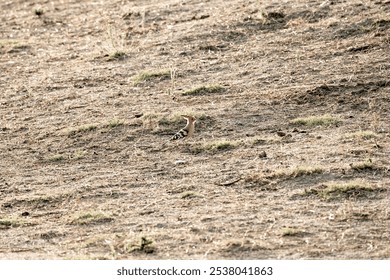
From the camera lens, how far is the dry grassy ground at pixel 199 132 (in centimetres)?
761

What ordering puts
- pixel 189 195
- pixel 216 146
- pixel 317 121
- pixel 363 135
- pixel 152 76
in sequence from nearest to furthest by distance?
pixel 189 195, pixel 363 135, pixel 216 146, pixel 317 121, pixel 152 76

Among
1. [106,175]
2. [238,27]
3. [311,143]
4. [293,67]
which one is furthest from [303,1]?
[106,175]

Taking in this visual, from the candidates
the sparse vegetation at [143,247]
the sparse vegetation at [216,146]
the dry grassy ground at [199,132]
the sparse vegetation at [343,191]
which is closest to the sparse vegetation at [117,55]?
the dry grassy ground at [199,132]

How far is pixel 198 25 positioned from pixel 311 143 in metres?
3.99

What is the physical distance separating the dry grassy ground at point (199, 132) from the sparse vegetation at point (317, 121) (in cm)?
2

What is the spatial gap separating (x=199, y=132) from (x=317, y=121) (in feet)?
3.70

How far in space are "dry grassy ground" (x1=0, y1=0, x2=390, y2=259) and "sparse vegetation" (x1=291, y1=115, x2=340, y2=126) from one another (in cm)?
2

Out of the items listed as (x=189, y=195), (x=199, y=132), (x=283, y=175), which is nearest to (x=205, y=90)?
(x=199, y=132)

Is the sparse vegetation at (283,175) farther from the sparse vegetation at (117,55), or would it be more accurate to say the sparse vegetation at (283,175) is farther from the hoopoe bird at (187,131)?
the sparse vegetation at (117,55)

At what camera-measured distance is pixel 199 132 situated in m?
9.97

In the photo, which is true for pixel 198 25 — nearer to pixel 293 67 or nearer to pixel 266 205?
pixel 293 67

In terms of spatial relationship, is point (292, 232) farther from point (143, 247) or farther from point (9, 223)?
point (9, 223)

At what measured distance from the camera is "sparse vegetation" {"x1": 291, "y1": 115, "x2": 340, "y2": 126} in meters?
9.84
